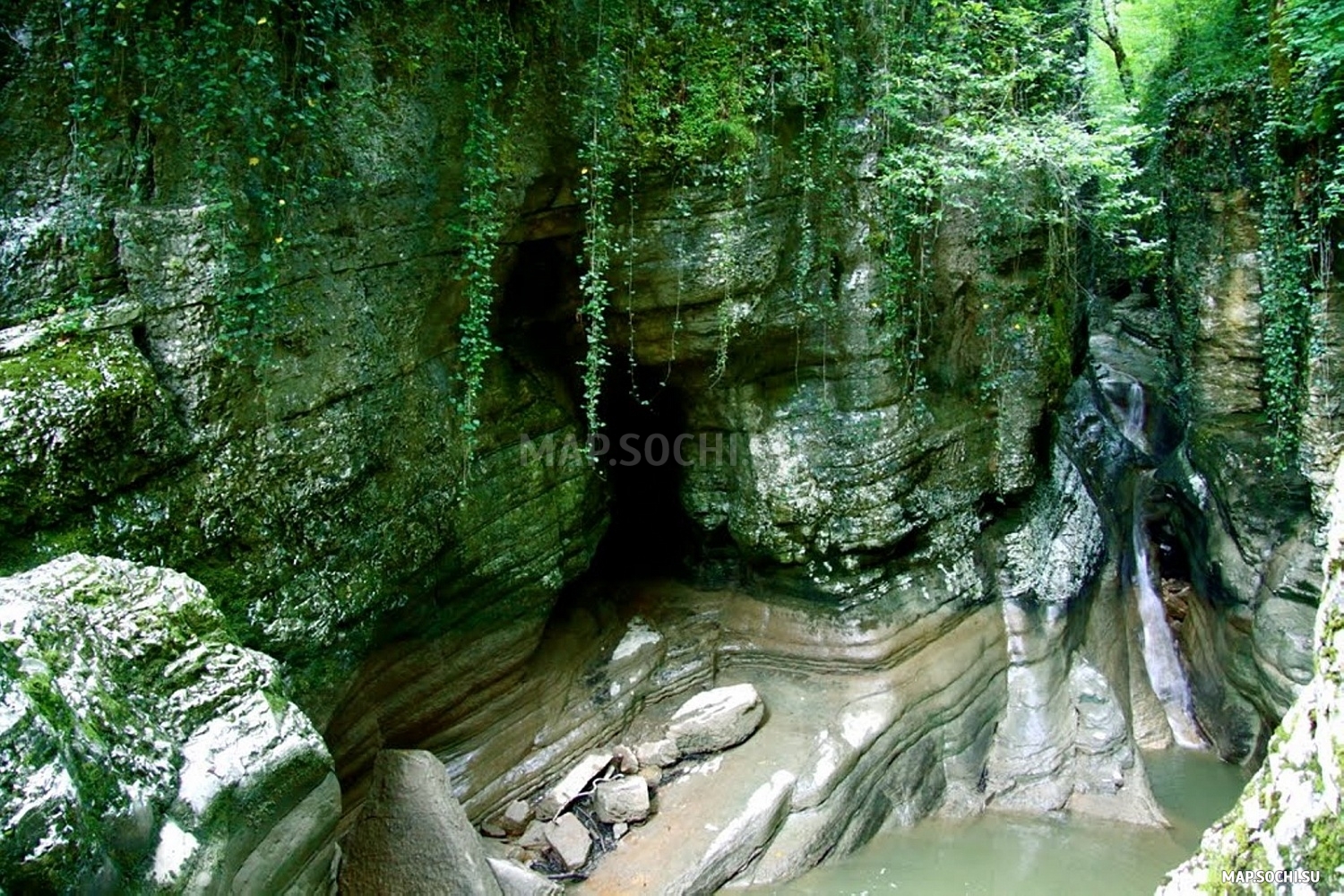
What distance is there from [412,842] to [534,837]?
5.00 feet

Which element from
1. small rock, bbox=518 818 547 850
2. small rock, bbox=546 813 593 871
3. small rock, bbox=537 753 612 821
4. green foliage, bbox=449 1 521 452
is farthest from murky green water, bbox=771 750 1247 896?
green foliage, bbox=449 1 521 452

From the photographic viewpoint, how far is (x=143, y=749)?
9.75 feet

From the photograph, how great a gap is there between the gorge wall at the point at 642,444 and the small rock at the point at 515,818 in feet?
0.33

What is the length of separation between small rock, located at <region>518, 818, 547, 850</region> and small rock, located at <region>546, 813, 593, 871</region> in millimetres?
56

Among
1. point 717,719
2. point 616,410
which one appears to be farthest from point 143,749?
point 616,410

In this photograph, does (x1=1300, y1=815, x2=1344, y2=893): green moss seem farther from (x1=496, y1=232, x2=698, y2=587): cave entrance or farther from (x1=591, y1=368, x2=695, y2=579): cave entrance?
(x1=591, y1=368, x2=695, y2=579): cave entrance

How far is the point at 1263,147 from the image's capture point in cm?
870

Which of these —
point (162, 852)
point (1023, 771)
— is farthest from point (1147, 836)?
point (162, 852)

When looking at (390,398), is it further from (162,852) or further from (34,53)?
(162,852)

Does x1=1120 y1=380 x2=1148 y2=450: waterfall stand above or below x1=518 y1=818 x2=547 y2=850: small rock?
above

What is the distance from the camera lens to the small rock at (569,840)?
658 centimetres

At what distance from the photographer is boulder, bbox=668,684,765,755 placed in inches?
303

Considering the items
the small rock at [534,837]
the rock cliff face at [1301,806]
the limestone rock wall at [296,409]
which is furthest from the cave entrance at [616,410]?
the rock cliff face at [1301,806]

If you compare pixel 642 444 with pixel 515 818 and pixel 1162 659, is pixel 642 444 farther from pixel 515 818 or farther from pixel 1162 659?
pixel 1162 659
